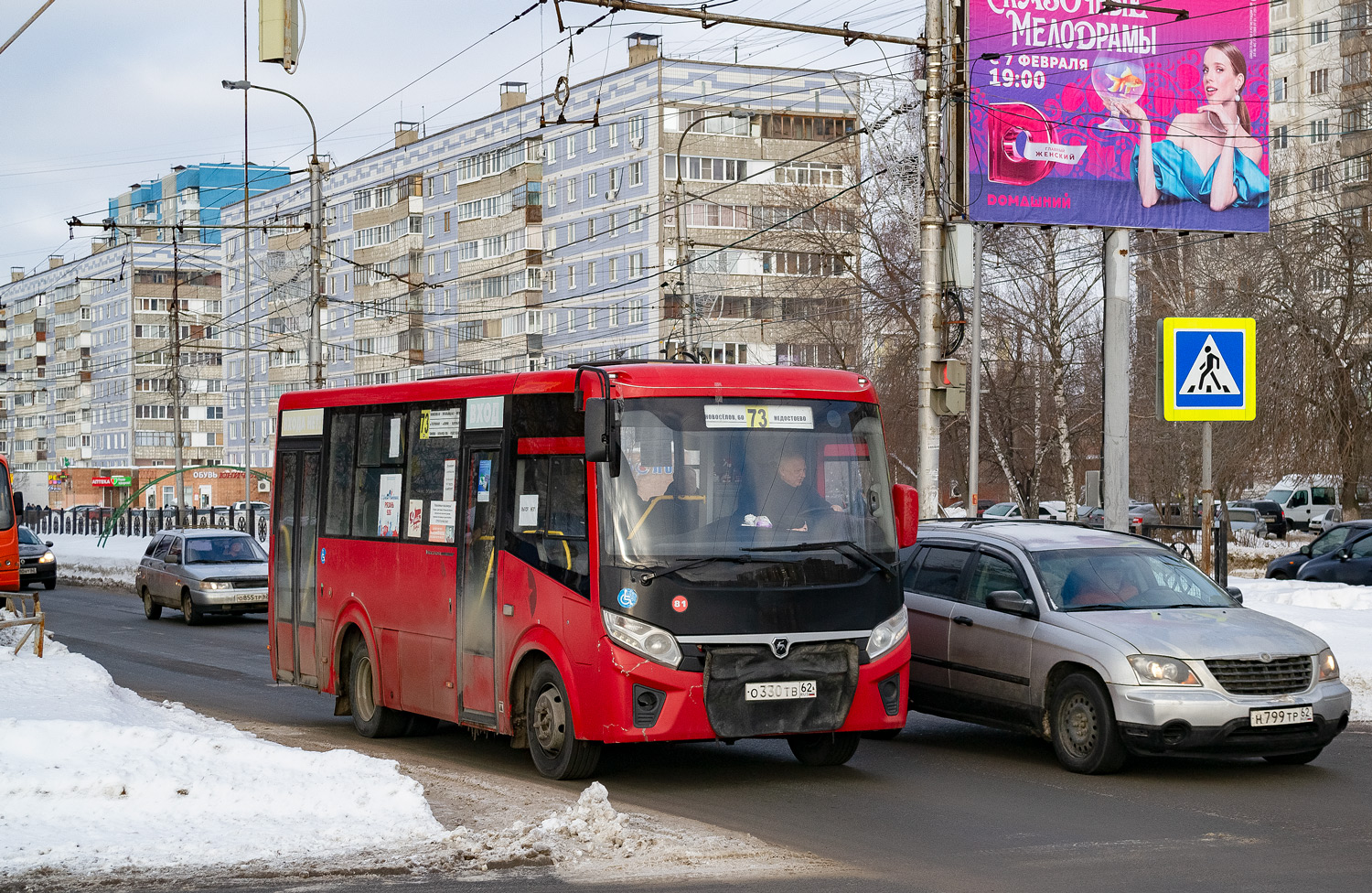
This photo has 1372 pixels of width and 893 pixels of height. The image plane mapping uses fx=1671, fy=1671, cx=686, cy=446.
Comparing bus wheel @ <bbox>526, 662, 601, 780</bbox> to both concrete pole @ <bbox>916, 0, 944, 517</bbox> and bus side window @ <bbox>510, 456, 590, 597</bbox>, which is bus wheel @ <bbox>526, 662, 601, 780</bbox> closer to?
bus side window @ <bbox>510, 456, 590, 597</bbox>

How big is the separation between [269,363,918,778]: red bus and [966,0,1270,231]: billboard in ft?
41.7

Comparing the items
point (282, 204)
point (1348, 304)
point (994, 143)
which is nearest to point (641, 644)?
point (994, 143)

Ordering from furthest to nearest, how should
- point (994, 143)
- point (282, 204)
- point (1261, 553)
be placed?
point (282, 204) < point (1261, 553) < point (994, 143)

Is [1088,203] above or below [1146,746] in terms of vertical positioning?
above

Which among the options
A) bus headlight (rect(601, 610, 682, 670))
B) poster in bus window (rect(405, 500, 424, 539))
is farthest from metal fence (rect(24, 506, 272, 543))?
bus headlight (rect(601, 610, 682, 670))

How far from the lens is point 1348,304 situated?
37469 mm

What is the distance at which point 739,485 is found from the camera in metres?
10.2

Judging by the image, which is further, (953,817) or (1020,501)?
(1020,501)

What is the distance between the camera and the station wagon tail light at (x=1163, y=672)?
10.2 metres

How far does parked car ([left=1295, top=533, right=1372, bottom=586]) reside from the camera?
28.2m

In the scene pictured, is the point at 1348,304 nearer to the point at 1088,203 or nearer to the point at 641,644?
the point at 1088,203

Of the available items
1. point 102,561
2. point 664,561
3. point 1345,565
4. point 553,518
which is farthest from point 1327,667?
point 102,561

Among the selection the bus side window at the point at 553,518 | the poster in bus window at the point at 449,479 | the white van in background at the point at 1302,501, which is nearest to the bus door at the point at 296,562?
the poster in bus window at the point at 449,479

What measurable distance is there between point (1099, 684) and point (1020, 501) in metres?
39.4
